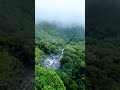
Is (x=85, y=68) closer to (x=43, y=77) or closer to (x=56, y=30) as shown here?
(x=43, y=77)

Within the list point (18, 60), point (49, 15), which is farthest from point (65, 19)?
point (18, 60)

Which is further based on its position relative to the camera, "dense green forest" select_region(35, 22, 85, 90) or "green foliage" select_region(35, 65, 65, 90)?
"dense green forest" select_region(35, 22, 85, 90)

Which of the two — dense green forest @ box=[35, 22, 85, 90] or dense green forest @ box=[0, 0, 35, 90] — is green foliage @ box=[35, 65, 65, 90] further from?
dense green forest @ box=[0, 0, 35, 90]

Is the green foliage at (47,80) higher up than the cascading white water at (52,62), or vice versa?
the cascading white water at (52,62)

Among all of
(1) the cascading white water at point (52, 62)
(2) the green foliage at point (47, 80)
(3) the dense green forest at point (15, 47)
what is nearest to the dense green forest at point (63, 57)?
(2) the green foliage at point (47, 80)

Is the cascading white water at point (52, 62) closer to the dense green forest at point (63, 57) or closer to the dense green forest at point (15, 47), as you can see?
the dense green forest at point (63, 57)

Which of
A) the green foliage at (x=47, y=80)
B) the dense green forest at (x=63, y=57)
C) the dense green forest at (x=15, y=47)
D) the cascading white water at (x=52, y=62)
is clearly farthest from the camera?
the cascading white water at (x=52, y=62)

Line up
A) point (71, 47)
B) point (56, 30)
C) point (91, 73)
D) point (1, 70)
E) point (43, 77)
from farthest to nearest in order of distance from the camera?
point (56, 30) < point (71, 47) < point (91, 73) < point (43, 77) < point (1, 70)

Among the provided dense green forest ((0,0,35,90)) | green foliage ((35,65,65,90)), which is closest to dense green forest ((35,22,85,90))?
green foliage ((35,65,65,90))
